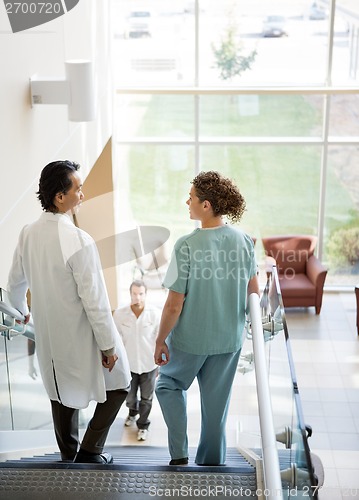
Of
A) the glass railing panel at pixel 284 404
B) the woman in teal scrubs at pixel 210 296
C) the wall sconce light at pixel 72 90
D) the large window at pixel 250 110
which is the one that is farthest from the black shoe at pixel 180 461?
the large window at pixel 250 110

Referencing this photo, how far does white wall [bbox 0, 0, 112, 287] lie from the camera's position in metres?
4.84

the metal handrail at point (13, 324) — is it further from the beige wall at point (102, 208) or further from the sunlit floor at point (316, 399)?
the beige wall at point (102, 208)

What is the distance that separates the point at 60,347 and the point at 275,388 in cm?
114

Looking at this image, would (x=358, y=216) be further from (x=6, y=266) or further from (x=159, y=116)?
(x=6, y=266)

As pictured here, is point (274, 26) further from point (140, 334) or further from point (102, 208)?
point (140, 334)

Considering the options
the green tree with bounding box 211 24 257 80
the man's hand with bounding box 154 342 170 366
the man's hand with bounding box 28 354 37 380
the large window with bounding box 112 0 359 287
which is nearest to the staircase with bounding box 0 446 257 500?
the man's hand with bounding box 154 342 170 366

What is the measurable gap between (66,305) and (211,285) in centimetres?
79

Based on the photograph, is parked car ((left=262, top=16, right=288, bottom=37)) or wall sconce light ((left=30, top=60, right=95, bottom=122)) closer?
wall sconce light ((left=30, top=60, right=95, bottom=122))

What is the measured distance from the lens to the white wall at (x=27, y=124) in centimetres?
484

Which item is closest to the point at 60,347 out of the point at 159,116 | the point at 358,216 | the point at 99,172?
the point at 99,172

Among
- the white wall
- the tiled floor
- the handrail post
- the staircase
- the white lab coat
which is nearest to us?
the handrail post

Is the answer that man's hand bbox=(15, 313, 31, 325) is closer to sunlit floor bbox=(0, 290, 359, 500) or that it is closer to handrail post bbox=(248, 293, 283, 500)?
sunlit floor bbox=(0, 290, 359, 500)

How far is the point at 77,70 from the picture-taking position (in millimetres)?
5180

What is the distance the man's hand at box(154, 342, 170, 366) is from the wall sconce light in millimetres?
1866
